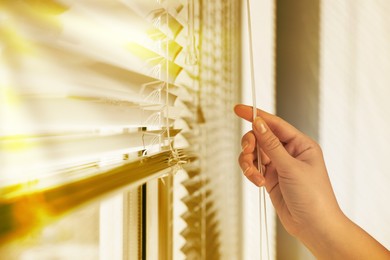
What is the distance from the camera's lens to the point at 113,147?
424mm

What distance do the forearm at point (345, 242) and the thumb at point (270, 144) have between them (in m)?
0.22

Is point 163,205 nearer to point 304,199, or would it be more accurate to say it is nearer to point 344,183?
point 304,199

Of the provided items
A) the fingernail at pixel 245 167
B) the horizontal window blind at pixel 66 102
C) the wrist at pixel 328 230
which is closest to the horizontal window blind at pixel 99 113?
the horizontal window blind at pixel 66 102

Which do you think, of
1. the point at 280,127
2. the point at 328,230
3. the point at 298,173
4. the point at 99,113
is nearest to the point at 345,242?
the point at 328,230

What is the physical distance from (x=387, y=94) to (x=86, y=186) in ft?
4.94

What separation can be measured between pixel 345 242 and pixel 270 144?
37cm

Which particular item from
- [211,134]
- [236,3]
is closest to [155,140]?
[211,134]

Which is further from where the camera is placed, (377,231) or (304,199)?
(377,231)

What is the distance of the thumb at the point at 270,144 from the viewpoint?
0.73 metres

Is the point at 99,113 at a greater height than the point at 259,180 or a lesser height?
greater

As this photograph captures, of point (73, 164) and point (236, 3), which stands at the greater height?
point (236, 3)

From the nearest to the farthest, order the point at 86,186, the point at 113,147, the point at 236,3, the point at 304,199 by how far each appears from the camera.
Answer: the point at 86,186 → the point at 113,147 → the point at 304,199 → the point at 236,3

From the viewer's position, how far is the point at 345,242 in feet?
3.00

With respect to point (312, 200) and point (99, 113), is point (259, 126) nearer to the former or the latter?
point (312, 200)
